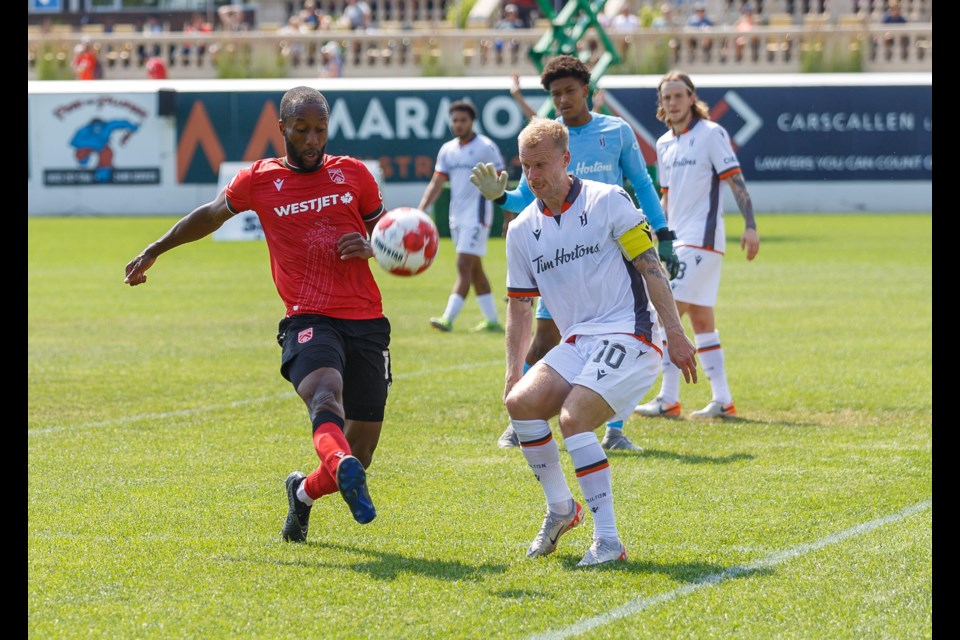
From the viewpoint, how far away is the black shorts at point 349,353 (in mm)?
6668

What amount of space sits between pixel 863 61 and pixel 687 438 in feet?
113

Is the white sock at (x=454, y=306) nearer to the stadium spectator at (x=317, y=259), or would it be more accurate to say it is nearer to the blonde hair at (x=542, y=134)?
the stadium spectator at (x=317, y=259)

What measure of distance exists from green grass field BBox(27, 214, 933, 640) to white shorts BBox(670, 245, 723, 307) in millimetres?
965

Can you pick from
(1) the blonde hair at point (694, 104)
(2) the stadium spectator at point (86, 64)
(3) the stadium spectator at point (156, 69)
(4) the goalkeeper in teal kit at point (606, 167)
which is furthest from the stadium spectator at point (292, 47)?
(4) the goalkeeper in teal kit at point (606, 167)

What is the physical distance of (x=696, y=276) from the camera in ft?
34.3

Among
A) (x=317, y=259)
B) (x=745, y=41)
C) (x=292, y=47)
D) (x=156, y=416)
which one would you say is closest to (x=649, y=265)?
(x=317, y=259)

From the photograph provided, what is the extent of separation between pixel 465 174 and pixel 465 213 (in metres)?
0.61

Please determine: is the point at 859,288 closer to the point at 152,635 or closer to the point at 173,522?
the point at 173,522

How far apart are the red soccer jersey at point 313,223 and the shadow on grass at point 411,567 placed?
1.17 meters

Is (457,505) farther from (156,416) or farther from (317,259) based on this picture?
(156,416)

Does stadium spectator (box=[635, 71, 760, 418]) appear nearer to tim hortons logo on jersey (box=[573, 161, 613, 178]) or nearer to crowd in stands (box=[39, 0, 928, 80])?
tim hortons logo on jersey (box=[573, 161, 613, 178])

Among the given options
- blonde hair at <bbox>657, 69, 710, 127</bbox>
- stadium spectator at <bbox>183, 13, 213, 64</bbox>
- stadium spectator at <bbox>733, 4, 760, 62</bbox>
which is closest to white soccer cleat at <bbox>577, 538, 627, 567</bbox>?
Answer: blonde hair at <bbox>657, 69, 710, 127</bbox>

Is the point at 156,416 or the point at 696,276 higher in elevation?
the point at 696,276

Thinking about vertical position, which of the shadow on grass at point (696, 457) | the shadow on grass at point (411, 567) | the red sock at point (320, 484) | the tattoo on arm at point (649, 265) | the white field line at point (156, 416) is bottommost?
the white field line at point (156, 416)
